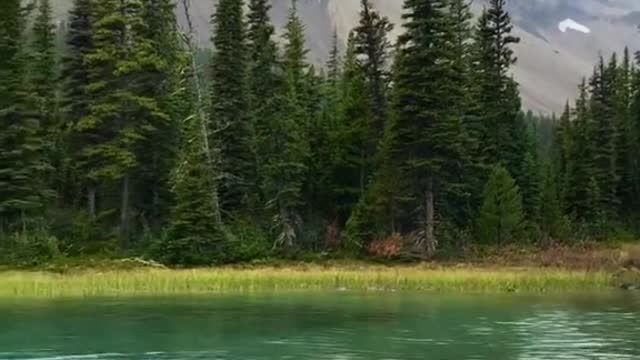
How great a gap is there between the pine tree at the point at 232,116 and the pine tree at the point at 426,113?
9.10 metres

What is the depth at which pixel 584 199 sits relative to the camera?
78.9 m

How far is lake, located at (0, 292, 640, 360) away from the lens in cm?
2048

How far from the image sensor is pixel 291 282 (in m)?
37.3

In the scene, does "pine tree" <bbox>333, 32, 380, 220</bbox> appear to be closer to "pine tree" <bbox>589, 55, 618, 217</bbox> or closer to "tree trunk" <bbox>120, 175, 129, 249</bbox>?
"tree trunk" <bbox>120, 175, 129, 249</bbox>

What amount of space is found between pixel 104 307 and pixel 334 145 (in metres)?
29.5

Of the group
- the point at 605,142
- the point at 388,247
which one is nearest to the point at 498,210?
the point at 388,247

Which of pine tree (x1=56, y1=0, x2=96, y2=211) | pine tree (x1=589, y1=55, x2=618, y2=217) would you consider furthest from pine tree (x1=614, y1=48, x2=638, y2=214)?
pine tree (x1=56, y1=0, x2=96, y2=211)

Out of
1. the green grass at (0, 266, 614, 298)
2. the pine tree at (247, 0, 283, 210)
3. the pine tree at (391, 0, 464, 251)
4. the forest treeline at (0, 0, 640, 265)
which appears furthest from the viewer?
the pine tree at (247, 0, 283, 210)

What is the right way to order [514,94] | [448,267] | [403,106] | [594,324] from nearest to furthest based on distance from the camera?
[594,324], [448,267], [403,106], [514,94]

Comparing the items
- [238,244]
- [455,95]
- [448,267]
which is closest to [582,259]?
[448,267]

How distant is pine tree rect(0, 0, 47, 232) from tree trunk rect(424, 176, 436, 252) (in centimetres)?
1873

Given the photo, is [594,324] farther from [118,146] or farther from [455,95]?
[118,146]

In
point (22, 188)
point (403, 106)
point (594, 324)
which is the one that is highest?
point (403, 106)

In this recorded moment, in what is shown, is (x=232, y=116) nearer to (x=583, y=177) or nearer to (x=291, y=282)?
(x=291, y=282)
